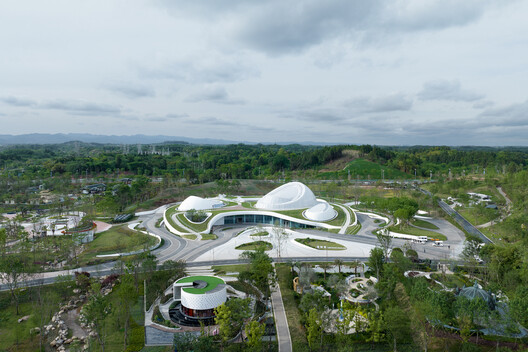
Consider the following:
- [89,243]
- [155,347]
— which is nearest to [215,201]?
[89,243]

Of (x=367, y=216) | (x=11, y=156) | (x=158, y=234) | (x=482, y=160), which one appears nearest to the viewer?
(x=158, y=234)

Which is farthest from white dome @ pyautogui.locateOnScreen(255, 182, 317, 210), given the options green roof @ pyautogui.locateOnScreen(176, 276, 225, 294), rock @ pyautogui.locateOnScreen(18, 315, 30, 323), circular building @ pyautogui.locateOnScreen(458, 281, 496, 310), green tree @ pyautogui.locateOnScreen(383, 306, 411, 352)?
rock @ pyautogui.locateOnScreen(18, 315, 30, 323)

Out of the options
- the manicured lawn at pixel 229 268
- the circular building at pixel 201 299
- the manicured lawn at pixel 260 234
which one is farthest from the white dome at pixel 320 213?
the circular building at pixel 201 299

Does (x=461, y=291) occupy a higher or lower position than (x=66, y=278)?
higher

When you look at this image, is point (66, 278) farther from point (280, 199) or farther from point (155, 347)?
point (280, 199)

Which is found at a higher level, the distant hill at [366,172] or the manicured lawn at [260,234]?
the distant hill at [366,172]

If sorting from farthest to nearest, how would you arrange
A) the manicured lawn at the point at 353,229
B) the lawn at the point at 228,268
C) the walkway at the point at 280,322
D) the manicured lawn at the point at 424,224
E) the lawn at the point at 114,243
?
1. the manicured lawn at the point at 424,224
2. the manicured lawn at the point at 353,229
3. the lawn at the point at 114,243
4. the lawn at the point at 228,268
5. the walkway at the point at 280,322

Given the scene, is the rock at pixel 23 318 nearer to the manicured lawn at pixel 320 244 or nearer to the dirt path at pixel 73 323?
the dirt path at pixel 73 323
